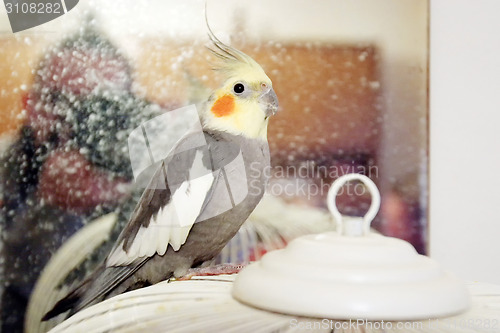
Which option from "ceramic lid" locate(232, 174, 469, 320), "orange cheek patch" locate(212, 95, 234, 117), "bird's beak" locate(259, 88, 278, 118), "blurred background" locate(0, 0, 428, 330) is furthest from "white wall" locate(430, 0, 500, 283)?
"ceramic lid" locate(232, 174, 469, 320)

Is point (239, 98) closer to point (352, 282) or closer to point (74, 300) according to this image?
point (74, 300)

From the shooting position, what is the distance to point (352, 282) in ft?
1.44

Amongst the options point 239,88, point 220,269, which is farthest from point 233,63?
point 220,269

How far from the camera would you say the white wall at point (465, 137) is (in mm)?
1168

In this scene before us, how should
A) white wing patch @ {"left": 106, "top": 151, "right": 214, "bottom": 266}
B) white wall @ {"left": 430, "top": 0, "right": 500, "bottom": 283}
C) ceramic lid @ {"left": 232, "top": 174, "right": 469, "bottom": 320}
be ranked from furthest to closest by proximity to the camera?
white wall @ {"left": 430, "top": 0, "right": 500, "bottom": 283} → white wing patch @ {"left": 106, "top": 151, "right": 214, "bottom": 266} → ceramic lid @ {"left": 232, "top": 174, "right": 469, "bottom": 320}

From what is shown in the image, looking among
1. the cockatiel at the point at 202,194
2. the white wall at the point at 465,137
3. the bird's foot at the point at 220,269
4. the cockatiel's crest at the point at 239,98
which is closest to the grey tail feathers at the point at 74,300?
the cockatiel at the point at 202,194

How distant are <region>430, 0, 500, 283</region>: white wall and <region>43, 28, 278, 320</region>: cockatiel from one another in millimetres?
449

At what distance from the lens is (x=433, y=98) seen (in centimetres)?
117

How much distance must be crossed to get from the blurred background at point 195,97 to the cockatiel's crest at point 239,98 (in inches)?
0.9

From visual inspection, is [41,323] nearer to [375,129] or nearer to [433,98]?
[375,129]

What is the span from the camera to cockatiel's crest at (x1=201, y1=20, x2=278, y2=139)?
1038 mm

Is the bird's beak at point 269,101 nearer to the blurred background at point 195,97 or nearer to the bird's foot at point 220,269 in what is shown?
the blurred background at point 195,97

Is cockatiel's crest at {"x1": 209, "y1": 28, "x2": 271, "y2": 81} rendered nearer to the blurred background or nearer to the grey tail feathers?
the blurred background

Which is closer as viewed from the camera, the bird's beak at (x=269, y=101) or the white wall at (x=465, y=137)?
the bird's beak at (x=269, y=101)
